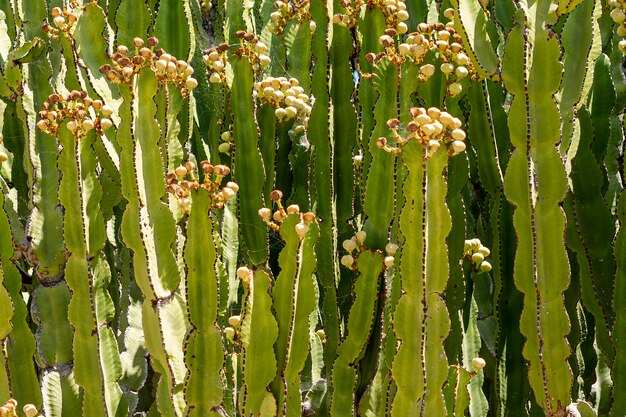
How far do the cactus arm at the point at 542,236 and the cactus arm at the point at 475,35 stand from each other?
240mm

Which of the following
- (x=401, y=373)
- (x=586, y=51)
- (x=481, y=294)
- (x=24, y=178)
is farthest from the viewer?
(x=24, y=178)

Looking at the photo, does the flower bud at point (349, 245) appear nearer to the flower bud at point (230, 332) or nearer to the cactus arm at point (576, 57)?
the flower bud at point (230, 332)

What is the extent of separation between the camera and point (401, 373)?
7.55 ft

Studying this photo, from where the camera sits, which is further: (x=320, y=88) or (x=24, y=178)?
(x=24, y=178)

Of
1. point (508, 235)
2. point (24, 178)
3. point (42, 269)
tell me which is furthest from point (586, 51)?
point (24, 178)

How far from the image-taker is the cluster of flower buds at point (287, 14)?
329 centimetres

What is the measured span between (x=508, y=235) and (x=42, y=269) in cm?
149

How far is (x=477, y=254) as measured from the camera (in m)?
2.98

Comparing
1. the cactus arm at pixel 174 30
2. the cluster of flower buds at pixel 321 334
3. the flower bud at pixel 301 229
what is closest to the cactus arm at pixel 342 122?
the cluster of flower buds at pixel 321 334

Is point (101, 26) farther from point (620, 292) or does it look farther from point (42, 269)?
point (620, 292)

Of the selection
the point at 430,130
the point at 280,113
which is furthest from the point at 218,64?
the point at 430,130

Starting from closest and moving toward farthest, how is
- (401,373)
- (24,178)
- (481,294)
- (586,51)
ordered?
1. (401,373)
2. (586,51)
3. (481,294)
4. (24,178)

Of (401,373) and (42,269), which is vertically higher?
(42,269)

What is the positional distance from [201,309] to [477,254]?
41.1 inches
